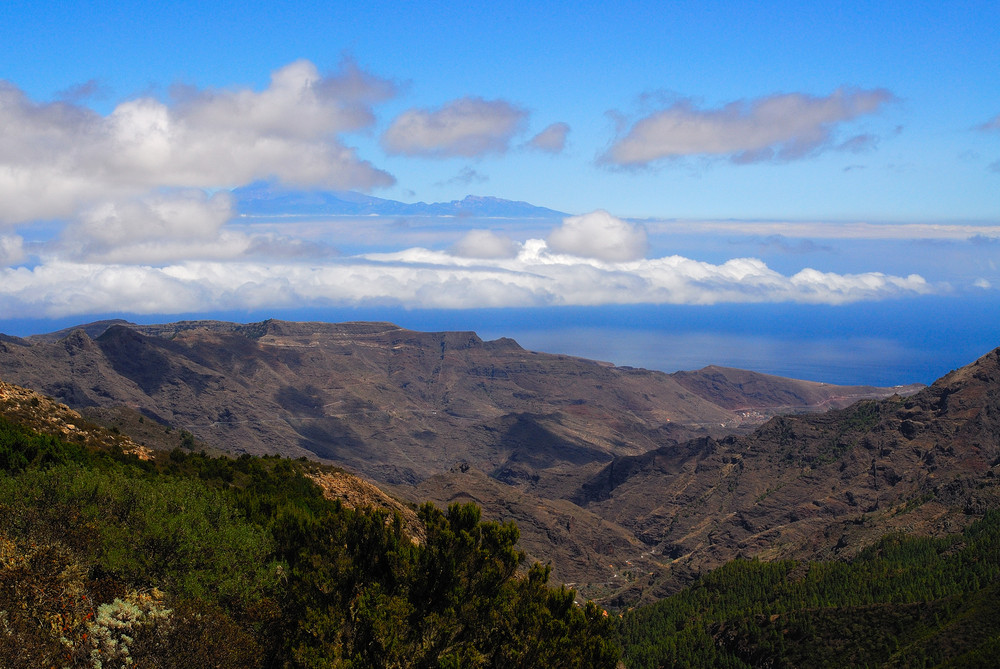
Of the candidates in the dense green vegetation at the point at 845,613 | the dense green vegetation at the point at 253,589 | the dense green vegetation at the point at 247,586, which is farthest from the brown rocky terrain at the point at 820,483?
the dense green vegetation at the point at 253,589

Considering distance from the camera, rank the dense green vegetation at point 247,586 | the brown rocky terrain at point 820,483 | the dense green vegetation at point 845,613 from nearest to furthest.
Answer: the dense green vegetation at point 247,586 < the dense green vegetation at point 845,613 < the brown rocky terrain at point 820,483

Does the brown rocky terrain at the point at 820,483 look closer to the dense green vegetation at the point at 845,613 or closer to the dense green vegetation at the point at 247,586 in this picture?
the dense green vegetation at the point at 845,613

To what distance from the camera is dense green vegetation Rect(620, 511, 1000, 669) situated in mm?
60625

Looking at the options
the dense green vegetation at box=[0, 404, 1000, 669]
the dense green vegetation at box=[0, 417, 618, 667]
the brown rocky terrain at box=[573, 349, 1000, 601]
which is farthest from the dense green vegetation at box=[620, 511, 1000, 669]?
the dense green vegetation at box=[0, 404, 1000, 669]

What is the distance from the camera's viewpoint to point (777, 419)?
168 metres

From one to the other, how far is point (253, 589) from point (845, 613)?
58.0 m

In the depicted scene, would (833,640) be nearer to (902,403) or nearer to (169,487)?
(169,487)

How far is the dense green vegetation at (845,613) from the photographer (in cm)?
6062

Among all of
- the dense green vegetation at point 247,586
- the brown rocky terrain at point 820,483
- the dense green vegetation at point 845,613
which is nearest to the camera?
the dense green vegetation at point 247,586

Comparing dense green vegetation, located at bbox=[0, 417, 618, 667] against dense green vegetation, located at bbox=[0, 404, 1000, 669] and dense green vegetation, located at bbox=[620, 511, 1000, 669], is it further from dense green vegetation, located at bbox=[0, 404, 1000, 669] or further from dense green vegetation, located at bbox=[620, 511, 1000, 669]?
dense green vegetation, located at bbox=[620, 511, 1000, 669]

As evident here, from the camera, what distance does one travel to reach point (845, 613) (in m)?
69.7

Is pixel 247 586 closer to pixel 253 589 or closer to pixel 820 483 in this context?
pixel 253 589

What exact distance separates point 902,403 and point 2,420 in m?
148

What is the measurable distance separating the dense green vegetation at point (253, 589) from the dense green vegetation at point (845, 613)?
37496 mm
